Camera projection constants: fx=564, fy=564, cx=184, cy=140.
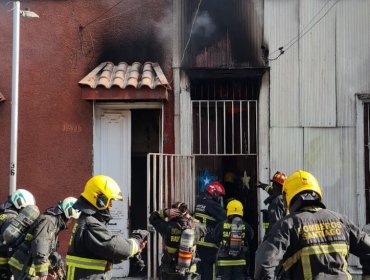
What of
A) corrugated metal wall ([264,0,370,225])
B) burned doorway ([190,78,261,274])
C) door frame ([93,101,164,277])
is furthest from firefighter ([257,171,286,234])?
door frame ([93,101,164,277])

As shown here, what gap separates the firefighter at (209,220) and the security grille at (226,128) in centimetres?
97

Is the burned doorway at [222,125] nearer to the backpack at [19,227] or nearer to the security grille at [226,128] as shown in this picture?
the security grille at [226,128]

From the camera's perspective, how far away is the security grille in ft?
33.3

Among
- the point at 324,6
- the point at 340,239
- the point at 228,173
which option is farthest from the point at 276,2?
the point at 340,239

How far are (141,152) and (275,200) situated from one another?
11.7 ft

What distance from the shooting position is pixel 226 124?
399 inches

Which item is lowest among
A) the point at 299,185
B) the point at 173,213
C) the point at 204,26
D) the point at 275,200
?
the point at 173,213

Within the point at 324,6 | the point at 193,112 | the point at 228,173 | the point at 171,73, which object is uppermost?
the point at 324,6

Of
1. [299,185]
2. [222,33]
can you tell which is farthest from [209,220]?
[299,185]

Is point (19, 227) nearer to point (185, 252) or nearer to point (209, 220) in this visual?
point (185, 252)

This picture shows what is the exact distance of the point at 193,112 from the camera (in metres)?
10.2

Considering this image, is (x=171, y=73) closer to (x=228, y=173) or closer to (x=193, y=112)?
(x=193, y=112)

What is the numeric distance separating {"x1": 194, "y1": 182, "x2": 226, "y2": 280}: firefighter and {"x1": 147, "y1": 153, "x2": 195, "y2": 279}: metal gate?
0.40m

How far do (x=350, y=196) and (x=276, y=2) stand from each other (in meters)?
3.68
